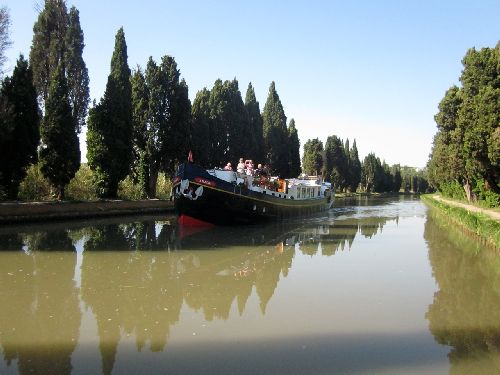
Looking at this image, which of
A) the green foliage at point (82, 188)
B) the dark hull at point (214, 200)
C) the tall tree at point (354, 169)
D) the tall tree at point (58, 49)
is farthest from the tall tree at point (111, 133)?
the tall tree at point (354, 169)

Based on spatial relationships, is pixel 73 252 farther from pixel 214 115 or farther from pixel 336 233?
pixel 214 115

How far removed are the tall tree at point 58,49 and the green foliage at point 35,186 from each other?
204 inches

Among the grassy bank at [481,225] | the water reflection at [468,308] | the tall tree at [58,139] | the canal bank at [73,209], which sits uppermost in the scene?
the tall tree at [58,139]

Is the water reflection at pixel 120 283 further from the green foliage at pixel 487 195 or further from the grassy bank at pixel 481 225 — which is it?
the green foliage at pixel 487 195

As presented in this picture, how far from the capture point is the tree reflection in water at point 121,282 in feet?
21.9

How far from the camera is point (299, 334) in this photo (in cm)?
721

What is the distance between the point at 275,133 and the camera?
59.4m

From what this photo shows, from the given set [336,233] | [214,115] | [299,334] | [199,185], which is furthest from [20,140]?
[214,115]

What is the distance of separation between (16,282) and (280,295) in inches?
229

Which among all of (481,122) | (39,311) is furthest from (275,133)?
(39,311)

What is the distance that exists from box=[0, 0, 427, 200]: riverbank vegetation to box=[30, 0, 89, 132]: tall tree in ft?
0.21

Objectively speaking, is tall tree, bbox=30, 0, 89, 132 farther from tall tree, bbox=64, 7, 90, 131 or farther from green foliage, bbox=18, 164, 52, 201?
green foliage, bbox=18, 164, 52, 201

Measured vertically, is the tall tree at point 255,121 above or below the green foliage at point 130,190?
above

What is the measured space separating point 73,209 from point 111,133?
7313mm
